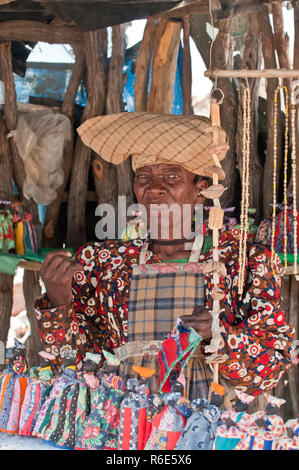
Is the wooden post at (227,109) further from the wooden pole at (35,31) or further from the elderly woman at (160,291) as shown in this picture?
the elderly woman at (160,291)

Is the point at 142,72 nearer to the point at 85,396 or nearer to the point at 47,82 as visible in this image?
the point at 47,82

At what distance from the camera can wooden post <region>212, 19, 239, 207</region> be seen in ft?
16.6

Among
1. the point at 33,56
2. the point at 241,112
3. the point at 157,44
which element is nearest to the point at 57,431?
the point at 241,112

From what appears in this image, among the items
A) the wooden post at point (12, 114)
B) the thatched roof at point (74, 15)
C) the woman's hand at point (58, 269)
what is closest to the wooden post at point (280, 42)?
the thatched roof at point (74, 15)

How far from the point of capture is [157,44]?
17.3 feet

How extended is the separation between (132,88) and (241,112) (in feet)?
3.62

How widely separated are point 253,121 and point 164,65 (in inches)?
31.0

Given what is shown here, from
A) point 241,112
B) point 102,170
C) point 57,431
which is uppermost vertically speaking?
Answer: point 241,112

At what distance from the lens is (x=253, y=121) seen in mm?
5191

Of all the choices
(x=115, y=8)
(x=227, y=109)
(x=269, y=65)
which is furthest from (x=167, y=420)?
(x=269, y=65)

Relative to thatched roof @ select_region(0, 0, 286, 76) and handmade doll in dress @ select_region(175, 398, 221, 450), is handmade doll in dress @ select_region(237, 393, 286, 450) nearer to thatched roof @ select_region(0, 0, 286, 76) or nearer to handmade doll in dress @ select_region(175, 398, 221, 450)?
handmade doll in dress @ select_region(175, 398, 221, 450)

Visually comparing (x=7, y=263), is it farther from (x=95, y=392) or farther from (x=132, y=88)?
(x=95, y=392)

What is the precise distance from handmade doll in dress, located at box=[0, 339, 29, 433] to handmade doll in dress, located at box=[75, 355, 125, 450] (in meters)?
0.32

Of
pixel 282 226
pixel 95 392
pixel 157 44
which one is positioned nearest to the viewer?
pixel 95 392
